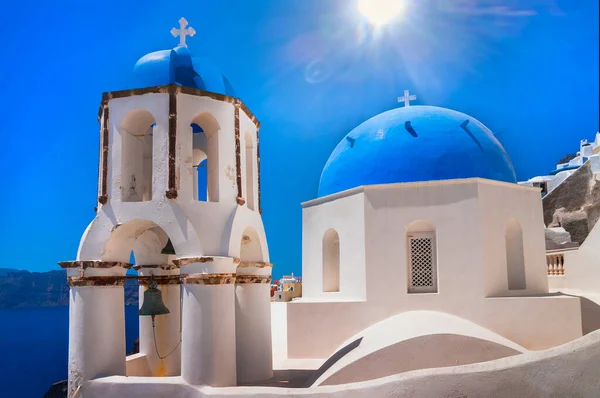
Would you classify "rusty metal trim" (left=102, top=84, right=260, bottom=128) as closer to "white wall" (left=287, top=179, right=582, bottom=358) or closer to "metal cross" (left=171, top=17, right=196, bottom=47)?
"metal cross" (left=171, top=17, right=196, bottom=47)

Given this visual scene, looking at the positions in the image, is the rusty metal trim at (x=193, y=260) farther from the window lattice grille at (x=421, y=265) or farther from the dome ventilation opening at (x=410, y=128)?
the dome ventilation opening at (x=410, y=128)

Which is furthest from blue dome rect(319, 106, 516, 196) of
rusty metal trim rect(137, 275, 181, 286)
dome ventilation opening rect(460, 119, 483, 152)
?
rusty metal trim rect(137, 275, 181, 286)

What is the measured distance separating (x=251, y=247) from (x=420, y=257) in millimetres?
3091

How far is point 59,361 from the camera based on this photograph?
49.3m

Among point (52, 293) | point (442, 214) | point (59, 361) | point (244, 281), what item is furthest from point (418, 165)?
point (52, 293)

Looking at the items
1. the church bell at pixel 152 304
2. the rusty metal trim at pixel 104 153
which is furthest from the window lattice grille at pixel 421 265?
the rusty metal trim at pixel 104 153

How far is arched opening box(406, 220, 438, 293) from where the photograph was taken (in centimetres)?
967

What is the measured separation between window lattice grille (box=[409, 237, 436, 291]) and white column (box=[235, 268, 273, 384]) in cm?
270

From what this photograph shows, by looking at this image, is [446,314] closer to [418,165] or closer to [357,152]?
[418,165]

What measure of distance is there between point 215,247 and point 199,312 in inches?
36.5

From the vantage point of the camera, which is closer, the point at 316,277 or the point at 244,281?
the point at 244,281

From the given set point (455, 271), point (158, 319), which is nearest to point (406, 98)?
point (455, 271)

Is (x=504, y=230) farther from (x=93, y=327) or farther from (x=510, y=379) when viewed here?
(x=93, y=327)

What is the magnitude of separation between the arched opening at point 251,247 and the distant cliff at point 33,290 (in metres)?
66.2
